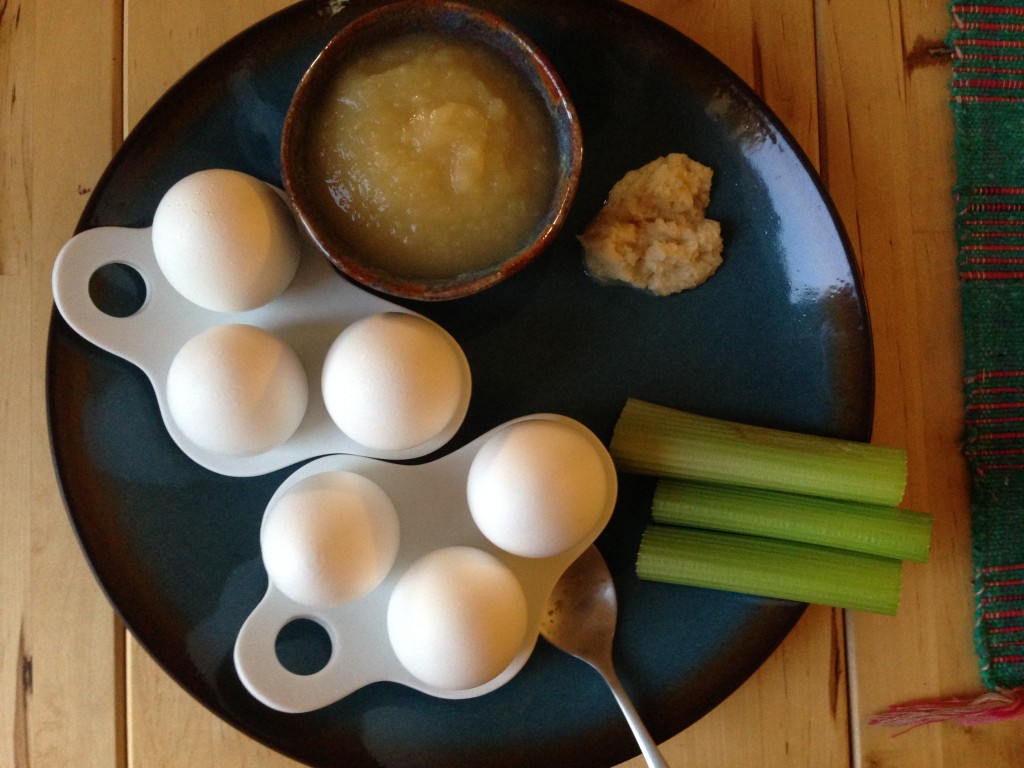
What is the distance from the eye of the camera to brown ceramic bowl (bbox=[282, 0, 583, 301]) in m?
0.92

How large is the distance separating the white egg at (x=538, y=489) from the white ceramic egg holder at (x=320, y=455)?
70 mm

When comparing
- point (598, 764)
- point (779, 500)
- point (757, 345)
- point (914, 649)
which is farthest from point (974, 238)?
point (598, 764)

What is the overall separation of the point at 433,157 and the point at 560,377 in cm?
33

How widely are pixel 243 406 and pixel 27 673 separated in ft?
1.79

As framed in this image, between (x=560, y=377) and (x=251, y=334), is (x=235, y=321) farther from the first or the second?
(x=560, y=377)

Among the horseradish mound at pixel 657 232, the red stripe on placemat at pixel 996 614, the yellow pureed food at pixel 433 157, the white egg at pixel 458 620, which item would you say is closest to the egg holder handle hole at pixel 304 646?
the white egg at pixel 458 620

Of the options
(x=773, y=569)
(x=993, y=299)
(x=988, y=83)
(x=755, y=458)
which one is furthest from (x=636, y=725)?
(x=988, y=83)

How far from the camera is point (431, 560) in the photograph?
3.16 ft

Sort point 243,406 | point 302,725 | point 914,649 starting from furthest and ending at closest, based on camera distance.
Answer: point 914,649
point 302,725
point 243,406

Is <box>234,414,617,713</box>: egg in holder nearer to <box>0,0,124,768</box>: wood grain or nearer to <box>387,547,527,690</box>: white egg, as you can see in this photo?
<box>387,547,527,690</box>: white egg

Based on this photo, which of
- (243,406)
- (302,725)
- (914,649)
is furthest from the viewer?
(914,649)

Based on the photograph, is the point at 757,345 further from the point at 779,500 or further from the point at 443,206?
the point at 443,206

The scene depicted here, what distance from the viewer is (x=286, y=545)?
93cm

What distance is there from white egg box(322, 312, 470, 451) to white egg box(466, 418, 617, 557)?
0.09 metres
